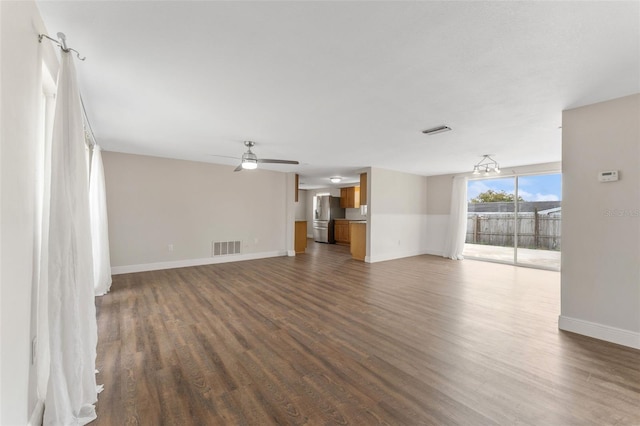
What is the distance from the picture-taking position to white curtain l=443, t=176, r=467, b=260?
272 inches

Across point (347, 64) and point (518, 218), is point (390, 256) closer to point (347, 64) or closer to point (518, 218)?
point (518, 218)

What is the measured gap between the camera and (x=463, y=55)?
5.98 ft

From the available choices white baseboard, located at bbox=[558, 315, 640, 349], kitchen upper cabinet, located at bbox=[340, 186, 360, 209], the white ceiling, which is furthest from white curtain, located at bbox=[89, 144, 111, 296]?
kitchen upper cabinet, located at bbox=[340, 186, 360, 209]

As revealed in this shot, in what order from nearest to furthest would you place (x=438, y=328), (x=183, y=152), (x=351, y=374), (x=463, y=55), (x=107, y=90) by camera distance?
(x=463, y=55) < (x=351, y=374) < (x=107, y=90) < (x=438, y=328) < (x=183, y=152)

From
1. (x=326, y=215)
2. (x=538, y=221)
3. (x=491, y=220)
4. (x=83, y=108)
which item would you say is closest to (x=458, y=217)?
(x=491, y=220)

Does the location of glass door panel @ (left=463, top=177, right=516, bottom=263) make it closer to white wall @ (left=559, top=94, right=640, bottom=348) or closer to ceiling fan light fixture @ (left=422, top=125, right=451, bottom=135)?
white wall @ (left=559, top=94, right=640, bottom=348)

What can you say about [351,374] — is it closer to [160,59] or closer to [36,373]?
[36,373]

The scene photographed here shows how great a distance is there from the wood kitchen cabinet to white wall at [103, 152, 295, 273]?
3199mm

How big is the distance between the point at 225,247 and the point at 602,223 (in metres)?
6.35

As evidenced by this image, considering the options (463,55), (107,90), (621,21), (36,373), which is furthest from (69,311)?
(621,21)

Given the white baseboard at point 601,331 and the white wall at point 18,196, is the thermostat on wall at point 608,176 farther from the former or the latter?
the white wall at point 18,196

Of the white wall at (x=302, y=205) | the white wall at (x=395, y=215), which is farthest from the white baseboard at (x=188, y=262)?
the white wall at (x=302, y=205)

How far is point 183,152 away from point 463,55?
4846 mm

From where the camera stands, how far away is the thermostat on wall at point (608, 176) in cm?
252
